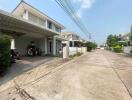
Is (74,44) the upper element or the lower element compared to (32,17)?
lower

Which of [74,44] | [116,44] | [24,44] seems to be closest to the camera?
[24,44]

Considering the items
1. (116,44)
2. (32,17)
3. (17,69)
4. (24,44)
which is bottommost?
(17,69)

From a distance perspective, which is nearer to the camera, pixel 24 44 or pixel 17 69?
pixel 17 69

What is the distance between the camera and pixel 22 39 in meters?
18.3

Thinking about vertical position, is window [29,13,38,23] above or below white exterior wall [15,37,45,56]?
above

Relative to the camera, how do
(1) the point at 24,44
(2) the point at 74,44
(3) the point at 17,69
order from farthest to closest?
(2) the point at 74,44, (1) the point at 24,44, (3) the point at 17,69

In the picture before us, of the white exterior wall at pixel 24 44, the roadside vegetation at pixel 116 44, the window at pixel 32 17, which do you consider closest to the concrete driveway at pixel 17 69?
the white exterior wall at pixel 24 44

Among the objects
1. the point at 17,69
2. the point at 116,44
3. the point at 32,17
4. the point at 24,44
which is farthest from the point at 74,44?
the point at 17,69

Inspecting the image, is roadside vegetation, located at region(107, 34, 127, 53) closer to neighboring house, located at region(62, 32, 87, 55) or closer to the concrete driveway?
neighboring house, located at region(62, 32, 87, 55)

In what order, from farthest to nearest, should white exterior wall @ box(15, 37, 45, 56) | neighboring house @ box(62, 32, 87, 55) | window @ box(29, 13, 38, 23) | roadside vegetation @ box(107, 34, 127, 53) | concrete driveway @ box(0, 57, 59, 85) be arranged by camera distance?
roadside vegetation @ box(107, 34, 127, 53)
neighboring house @ box(62, 32, 87, 55)
window @ box(29, 13, 38, 23)
white exterior wall @ box(15, 37, 45, 56)
concrete driveway @ box(0, 57, 59, 85)

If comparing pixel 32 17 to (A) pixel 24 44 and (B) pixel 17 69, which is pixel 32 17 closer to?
(A) pixel 24 44

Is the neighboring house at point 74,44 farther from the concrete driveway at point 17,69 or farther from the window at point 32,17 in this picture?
the concrete driveway at point 17,69

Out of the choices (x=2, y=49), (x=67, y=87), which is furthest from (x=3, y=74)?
(x=67, y=87)

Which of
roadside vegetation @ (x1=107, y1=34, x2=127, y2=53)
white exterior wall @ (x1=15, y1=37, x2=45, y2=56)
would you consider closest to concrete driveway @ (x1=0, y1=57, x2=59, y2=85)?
white exterior wall @ (x1=15, y1=37, x2=45, y2=56)
